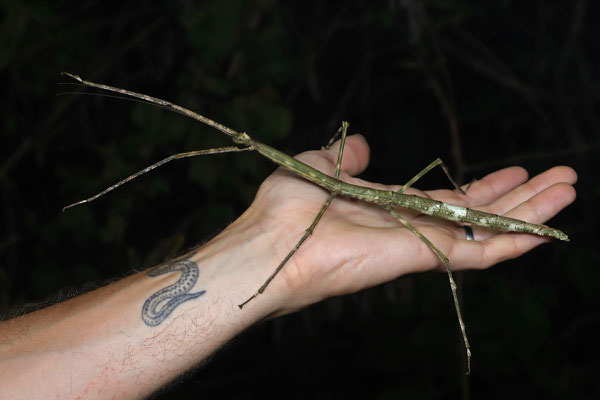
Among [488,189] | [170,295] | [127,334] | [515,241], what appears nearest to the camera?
[127,334]

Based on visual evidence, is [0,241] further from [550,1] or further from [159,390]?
[550,1]

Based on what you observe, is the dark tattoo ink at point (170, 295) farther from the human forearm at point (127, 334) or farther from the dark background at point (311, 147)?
the dark background at point (311, 147)

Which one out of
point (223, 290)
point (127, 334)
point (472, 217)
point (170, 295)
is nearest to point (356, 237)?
point (223, 290)

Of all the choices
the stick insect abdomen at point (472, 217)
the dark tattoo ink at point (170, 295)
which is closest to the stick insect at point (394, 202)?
the stick insect abdomen at point (472, 217)

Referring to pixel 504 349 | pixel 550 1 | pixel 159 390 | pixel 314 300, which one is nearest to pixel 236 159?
pixel 314 300

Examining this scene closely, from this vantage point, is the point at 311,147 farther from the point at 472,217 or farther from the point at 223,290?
the point at 223,290

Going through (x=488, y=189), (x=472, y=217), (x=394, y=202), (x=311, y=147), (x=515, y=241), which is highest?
(x=311, y=147)
